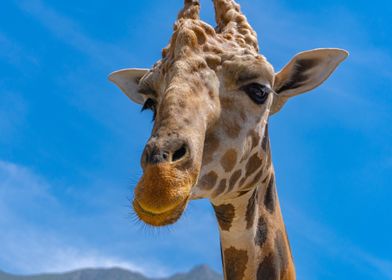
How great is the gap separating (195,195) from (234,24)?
2.83 metres

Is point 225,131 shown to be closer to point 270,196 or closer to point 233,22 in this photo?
point 270,196

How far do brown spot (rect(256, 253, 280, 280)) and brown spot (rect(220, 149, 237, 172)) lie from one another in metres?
1.64

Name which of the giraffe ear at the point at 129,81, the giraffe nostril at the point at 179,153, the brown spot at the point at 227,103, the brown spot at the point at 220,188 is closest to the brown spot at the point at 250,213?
the brown spot at the point at 220,188

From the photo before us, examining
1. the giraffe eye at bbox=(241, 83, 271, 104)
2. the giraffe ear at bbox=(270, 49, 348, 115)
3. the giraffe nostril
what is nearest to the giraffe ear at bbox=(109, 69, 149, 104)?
the giraffe ear at bbox=(270, 49, 348, 115)

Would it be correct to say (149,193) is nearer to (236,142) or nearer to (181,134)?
(181,134)

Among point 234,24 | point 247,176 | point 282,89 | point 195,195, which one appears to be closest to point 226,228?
point 247,176

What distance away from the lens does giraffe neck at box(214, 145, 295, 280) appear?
29.3 feet

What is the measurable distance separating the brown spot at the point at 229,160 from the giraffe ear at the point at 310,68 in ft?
6.31

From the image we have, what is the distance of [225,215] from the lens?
897 cm

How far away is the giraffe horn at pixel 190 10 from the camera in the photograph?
9.20 meters

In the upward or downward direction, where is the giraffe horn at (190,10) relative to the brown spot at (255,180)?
upward

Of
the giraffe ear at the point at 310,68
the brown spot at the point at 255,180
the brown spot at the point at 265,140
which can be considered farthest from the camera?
the giraffe ear at the point at 310,68

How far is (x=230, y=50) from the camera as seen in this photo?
27.7 feet

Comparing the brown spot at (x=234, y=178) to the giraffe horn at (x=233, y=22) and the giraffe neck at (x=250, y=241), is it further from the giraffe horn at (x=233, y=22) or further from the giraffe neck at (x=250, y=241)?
the giraffe horn at (x=233, y=22)
